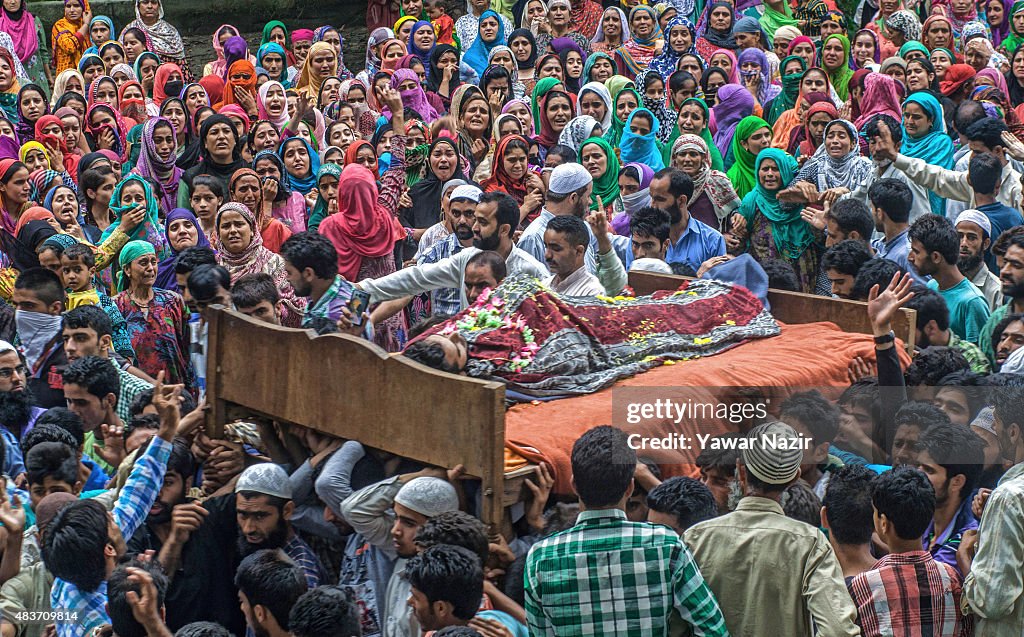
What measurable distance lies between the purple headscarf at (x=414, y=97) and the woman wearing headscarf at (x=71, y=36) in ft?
12.3

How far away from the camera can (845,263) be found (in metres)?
6.70

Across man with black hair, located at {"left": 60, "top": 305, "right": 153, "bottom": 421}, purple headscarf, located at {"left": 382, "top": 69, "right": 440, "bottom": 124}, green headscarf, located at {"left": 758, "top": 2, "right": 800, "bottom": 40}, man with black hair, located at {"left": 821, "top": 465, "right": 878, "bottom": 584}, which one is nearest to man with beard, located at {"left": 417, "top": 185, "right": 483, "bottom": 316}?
man with black hair, located at {"left": 60, "top": 305, "right": 153, "bottom": 421}

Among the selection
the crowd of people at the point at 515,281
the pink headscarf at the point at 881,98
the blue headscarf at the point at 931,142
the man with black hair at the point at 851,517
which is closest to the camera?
the crowd of people at the point at 515,281

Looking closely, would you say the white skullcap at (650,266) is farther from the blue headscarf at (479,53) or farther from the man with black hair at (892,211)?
the blue headscarf at (479,53)

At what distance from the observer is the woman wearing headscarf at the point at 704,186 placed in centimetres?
897

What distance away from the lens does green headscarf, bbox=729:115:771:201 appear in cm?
965

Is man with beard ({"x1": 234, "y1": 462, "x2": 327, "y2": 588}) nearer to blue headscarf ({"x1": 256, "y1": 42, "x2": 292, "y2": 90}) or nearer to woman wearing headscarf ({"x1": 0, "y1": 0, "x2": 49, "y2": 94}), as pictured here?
blue headscarf ({"x1": 256, "y1": 42, "x2": 292, "y2": 90})

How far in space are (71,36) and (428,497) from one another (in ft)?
34.3

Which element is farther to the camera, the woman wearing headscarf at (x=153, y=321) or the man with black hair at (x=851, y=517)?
the woman wearing headscarf at (x=153, y=321)

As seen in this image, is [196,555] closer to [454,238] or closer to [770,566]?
[770,566]

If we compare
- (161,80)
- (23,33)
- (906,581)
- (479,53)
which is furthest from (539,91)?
(906,581)

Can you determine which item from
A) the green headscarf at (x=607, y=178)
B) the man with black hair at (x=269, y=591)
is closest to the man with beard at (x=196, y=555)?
the man with black hair at (x=269, y=591)

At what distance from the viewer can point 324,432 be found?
17.0 ft

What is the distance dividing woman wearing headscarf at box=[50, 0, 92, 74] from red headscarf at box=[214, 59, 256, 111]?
7.14 feet
